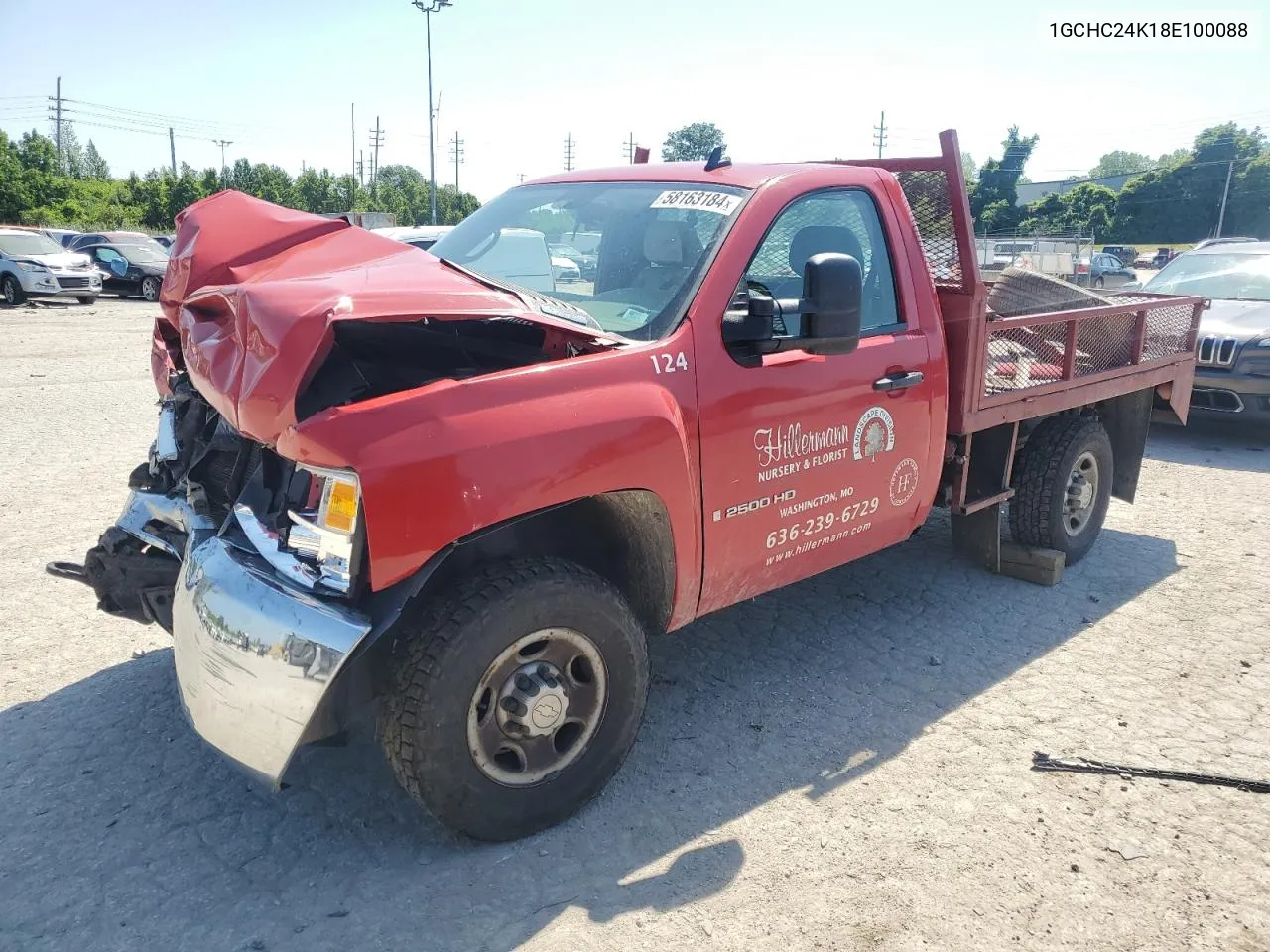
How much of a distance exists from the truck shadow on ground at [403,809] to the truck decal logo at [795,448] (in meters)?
1.04

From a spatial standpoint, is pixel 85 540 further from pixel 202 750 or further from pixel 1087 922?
pixel 1087 922

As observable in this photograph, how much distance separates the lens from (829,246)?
393 centimetres

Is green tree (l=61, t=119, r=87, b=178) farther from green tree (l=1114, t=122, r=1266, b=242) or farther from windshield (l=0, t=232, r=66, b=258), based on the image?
green tree (l=1114, t=122, r=1266, b=242)

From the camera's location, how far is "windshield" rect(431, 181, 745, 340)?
11.3 feet

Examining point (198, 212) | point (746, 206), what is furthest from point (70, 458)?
point (746, 206)

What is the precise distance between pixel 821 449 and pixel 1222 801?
71.7 inches

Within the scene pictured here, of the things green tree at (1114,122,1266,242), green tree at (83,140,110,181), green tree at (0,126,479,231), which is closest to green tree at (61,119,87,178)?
green tree at (83,140,110,181)

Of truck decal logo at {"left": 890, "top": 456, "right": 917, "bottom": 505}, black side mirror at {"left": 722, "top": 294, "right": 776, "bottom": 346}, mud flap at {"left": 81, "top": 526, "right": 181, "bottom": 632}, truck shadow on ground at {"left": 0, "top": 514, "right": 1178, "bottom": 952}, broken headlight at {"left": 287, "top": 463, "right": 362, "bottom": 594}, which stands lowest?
truck shadow on ground at {"left": 0, "top": 514, "right": 1178, "bottom": 952}

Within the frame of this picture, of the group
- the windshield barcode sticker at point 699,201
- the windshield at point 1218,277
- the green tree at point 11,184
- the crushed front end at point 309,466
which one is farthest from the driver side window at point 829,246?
the green tree at point 11,184

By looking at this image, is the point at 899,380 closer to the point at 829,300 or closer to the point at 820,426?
the point at 820,426

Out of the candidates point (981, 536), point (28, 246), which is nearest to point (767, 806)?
point (981, 536)

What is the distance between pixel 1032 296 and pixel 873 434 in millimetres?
2436

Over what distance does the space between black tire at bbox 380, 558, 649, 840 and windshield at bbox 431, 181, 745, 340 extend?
0.93 meters

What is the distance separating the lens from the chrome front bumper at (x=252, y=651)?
2.54 metres
